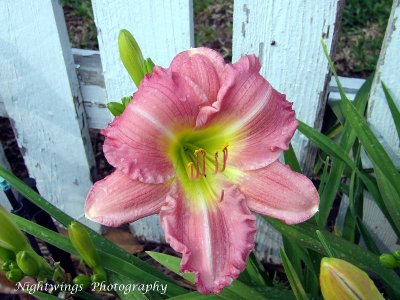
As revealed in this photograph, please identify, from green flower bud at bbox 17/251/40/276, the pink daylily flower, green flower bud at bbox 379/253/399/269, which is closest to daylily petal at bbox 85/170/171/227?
the pink daylily flower

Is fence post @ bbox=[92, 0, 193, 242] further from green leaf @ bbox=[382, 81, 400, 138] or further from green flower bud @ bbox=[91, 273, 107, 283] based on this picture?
green flower bud @ bbox=[91, 273, 107, 283]

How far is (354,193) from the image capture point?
3.74ft

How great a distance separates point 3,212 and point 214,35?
144cm

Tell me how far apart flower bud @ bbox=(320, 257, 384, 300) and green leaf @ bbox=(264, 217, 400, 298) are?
292mm

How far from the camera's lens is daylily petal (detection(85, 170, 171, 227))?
0.69 metres

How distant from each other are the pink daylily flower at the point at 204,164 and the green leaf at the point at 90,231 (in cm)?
18

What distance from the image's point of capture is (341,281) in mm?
577

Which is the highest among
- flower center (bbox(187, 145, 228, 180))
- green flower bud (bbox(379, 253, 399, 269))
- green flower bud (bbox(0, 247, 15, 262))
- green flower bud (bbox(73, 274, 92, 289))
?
flower center (bbox(187, 145, 228, 180))

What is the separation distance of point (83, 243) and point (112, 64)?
0.57m

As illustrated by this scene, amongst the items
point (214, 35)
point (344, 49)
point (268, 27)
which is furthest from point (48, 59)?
point (344, 49)

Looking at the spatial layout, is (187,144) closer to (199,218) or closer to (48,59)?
(199,218)

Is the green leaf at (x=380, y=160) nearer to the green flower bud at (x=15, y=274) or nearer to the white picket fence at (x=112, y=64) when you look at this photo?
the white picket fence at (x=112, y=64)

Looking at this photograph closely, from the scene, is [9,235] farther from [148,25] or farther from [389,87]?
[389,87]

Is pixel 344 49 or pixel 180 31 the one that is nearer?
pixel 180 31
